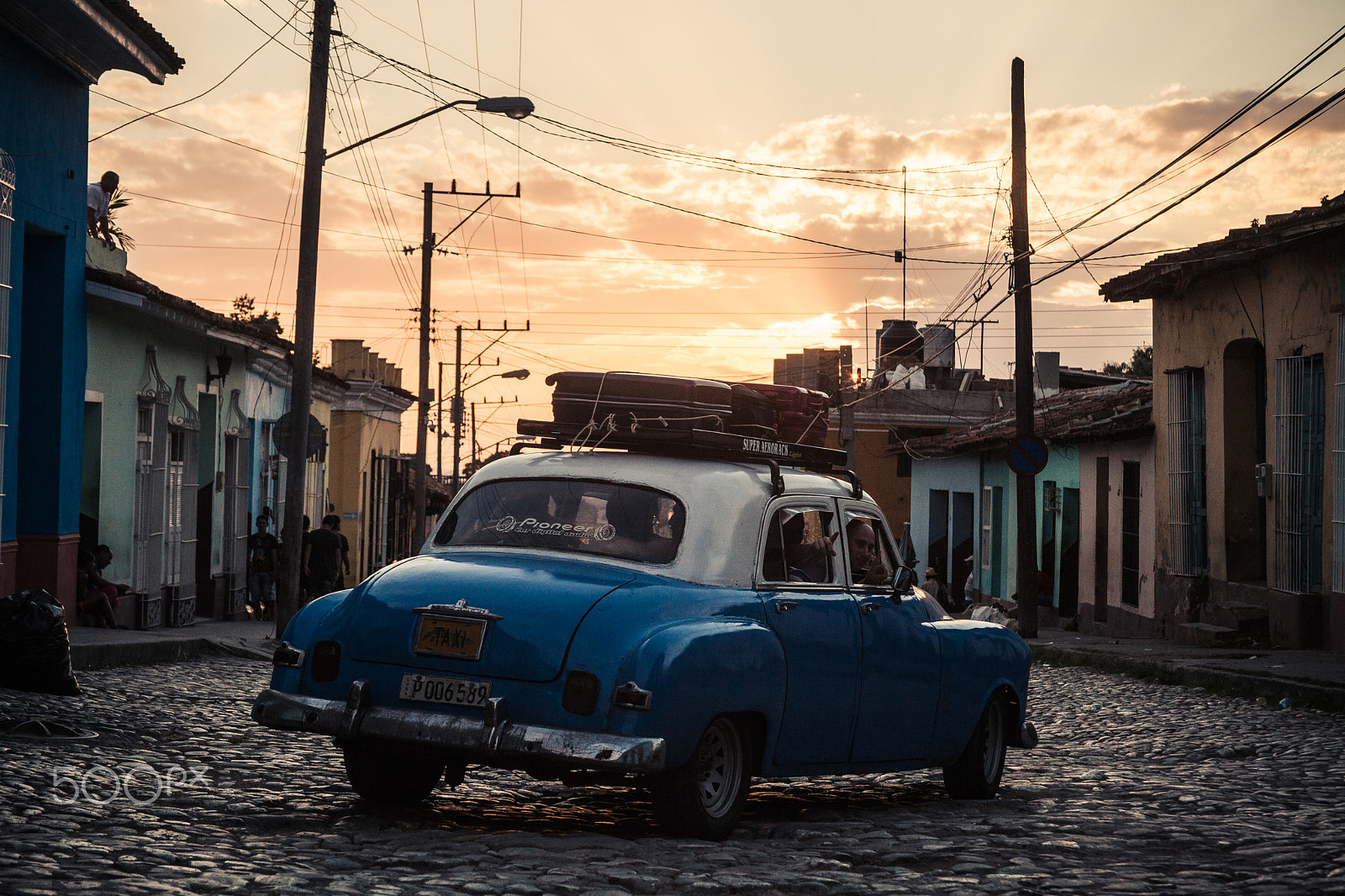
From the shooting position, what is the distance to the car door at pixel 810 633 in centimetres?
704

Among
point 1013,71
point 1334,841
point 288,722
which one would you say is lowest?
point 1334,841

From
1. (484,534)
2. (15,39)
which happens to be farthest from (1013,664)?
(15,39)

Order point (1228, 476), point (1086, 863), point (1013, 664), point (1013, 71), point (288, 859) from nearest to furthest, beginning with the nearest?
point (288, 859) < point (1086, 863) < point (1013, 664) < point (1228, 476) < point (1013, 71)

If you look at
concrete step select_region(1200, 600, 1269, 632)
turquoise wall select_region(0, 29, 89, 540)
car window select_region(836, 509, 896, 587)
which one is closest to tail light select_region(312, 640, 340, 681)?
car window select_region(836, 509, 896, 587)

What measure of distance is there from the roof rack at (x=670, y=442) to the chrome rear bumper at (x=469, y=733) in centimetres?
176

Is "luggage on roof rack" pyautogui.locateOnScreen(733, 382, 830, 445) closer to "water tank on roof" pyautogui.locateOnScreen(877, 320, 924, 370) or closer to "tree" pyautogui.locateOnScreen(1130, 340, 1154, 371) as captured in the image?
"water tank on roof" pyautogui.locateOnScreen(877, 320, 924, 370)

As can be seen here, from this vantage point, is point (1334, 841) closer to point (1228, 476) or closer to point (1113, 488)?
point (1228, 476)

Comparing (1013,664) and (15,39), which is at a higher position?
(15,39)

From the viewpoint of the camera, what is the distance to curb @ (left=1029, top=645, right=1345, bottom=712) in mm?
13391

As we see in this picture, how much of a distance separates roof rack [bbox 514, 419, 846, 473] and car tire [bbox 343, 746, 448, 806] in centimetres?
168

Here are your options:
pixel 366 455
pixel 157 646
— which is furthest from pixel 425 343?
pixel 157 646

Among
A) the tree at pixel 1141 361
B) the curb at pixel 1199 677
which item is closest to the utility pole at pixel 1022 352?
the curb at pixel 1199 677

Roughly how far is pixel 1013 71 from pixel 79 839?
20591mm

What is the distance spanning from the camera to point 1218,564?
70.6 ft
